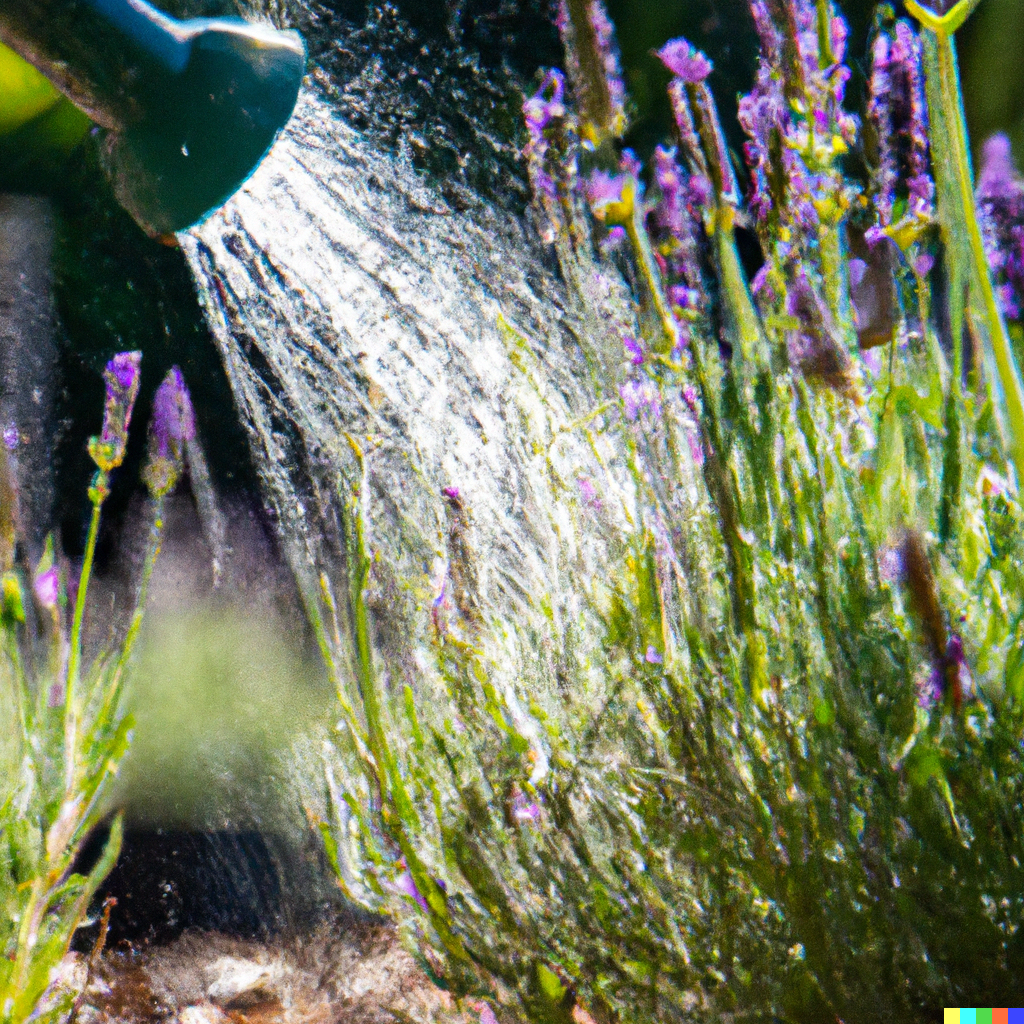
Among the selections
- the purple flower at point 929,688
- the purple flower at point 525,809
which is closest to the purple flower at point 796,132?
the purple flower at point 929,688

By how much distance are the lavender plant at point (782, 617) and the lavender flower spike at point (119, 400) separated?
0.91m

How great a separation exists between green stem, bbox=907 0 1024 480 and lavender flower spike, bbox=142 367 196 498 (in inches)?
47.5

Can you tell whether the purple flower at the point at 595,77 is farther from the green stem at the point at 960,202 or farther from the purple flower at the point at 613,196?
the green stem at the point at 960,202

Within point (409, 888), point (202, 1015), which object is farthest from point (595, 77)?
point (202, 1015)

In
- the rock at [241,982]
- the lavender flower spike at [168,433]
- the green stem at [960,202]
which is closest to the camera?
the green stem at [960,202]

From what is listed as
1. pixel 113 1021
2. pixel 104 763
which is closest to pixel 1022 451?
pixel 104 763

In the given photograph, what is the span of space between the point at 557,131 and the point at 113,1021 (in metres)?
1.02

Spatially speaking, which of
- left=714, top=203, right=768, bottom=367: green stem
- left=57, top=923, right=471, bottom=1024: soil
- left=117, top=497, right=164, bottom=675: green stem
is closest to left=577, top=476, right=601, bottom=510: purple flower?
left=714, top=203, right=768, bottom=367: green stem

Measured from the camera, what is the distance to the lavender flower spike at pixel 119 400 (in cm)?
122

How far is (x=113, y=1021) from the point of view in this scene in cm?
83

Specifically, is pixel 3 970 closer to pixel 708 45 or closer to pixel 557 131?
pixel 557 131

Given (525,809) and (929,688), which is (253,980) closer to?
(525,809)

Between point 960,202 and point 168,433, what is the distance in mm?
1271

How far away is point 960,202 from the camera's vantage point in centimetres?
32
